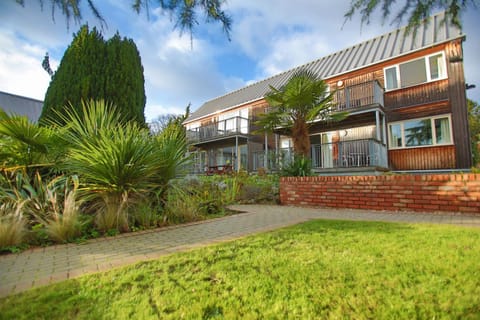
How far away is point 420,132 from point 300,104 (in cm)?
633

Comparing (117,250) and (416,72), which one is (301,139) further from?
(117,250)

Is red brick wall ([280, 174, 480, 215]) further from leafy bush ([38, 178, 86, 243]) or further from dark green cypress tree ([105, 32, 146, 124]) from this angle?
leafy bush ([38, 178, 86, 243])

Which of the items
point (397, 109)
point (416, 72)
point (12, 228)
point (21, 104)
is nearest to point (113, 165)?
point (12, 228)

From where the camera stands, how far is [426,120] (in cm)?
1054

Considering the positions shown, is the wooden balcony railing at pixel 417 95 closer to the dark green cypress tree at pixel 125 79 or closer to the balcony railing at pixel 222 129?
the balcony railing at pixel 222 129

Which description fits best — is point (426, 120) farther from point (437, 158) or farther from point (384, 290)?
point (384, 290)

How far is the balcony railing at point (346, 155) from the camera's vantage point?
9512mm

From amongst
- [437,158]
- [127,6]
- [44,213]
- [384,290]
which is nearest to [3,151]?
[44,213]

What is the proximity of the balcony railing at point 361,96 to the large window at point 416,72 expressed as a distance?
937 millimetres

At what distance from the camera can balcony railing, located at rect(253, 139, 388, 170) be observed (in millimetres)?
9512

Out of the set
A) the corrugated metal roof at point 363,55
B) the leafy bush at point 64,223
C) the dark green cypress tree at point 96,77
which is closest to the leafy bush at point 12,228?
the leafy bush at point 64,223

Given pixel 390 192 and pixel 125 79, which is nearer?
pixel 390 192

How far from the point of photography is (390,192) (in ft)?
19.3

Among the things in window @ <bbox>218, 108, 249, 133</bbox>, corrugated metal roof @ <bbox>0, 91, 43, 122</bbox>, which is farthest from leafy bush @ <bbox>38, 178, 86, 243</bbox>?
corrugated metal roof @ <bbox>0, 91, 43, 122</bbox>
